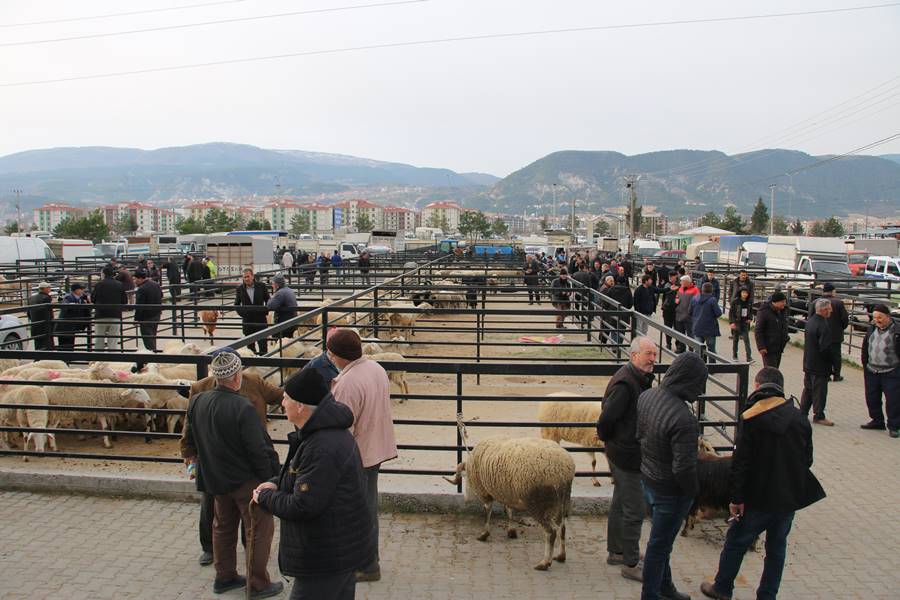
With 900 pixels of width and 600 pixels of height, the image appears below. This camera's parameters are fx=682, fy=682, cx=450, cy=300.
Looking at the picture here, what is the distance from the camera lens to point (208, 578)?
183 inches

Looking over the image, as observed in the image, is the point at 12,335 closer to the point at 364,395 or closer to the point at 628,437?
the point at 364,395

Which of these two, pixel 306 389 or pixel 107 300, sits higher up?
pixel 306 389

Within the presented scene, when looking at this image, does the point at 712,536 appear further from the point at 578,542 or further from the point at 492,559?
the point at 492,559

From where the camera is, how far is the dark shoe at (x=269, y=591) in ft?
14.4

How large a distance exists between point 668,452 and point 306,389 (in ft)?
7.46

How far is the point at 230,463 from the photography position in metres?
4.20

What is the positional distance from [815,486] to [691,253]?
50078 millimetres

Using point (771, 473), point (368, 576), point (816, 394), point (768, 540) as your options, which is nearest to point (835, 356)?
point (816, 394)

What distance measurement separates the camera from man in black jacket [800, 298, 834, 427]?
29.3 ft

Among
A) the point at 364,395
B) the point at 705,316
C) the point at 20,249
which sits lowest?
the point at 705,316

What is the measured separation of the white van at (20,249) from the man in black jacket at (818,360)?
93.2 ft

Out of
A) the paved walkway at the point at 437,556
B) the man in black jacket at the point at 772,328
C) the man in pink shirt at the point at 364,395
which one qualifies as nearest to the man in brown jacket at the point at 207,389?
the paved walkway at the point at 437,556

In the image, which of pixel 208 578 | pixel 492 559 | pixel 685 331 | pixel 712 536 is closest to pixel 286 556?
pixel 208 578

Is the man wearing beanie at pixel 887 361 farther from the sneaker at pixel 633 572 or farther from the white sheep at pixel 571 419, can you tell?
the sneaker at pixel 633 572
